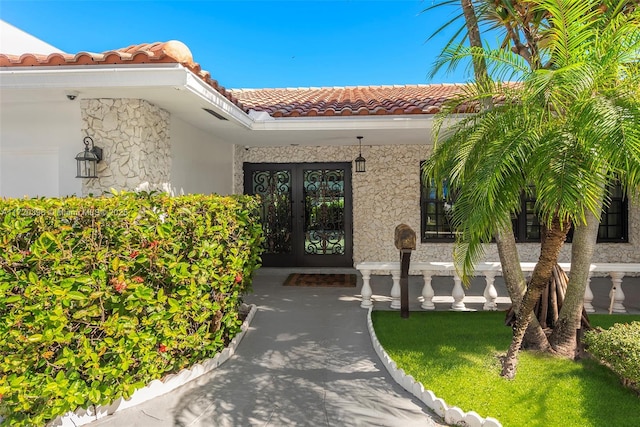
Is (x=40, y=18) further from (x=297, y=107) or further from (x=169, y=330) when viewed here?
(x=169, y=330)

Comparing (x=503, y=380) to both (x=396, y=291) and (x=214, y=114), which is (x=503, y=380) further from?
(x=214, y=114)

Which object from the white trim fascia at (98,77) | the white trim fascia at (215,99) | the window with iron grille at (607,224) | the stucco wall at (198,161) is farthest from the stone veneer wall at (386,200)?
the white trim fascia at (98,77)

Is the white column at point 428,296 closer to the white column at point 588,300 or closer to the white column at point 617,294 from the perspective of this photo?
the white column at point 588,300

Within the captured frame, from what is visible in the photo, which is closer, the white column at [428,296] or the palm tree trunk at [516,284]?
the palm tree trunk at [516,284]

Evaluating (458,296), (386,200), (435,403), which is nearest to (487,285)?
(458,296)

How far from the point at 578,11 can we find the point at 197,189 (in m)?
7.08

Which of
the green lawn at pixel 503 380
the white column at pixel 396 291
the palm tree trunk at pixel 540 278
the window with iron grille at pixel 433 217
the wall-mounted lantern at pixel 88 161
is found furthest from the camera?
the window with iron grille at pixel 433 217

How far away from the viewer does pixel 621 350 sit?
160 inches

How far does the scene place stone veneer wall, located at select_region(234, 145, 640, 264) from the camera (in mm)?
10398

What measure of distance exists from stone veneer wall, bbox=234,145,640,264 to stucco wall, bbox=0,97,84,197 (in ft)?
18.0

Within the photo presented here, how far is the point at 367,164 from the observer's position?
1057 cm

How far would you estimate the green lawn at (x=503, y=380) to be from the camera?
3.65 meters

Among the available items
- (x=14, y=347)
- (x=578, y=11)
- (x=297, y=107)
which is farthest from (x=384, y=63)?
(x=14, y=347)

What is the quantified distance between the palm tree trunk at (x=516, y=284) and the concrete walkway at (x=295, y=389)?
2.02 metres
